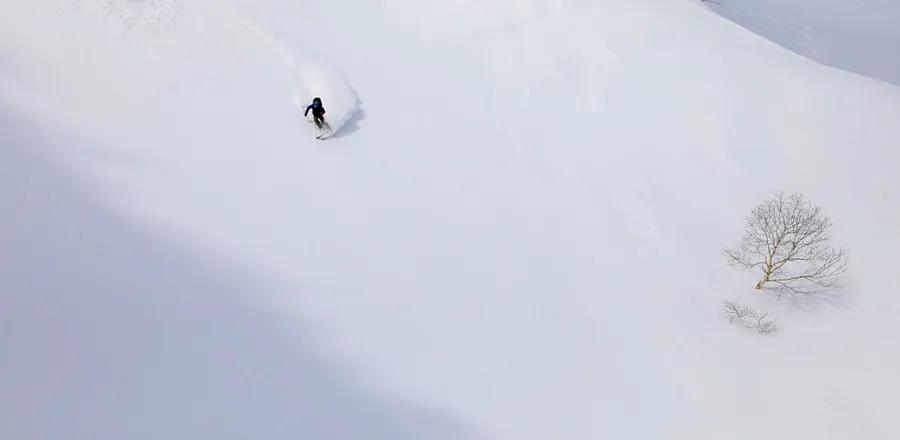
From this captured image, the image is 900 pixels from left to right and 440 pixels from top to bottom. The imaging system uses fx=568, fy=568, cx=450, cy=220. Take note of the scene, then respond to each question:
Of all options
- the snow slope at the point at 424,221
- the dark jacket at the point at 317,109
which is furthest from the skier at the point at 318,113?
the snow slope at the point at 424,221

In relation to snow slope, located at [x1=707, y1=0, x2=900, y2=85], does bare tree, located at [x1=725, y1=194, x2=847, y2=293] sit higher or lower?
lower

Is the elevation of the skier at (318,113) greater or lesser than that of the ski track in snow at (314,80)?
lesser

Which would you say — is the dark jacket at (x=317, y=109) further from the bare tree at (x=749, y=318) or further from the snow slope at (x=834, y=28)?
the snow slope at (x=834, y=28)

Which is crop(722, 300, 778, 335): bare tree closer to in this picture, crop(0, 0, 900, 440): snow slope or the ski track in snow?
crop(0, 0, 900, 440): snow slope

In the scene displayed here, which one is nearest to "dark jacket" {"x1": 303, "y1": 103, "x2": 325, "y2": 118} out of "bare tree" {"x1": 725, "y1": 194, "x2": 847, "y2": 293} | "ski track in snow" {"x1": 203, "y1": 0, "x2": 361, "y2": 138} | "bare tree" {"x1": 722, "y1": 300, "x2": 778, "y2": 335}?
"ski track in snow" {"x1": 203, "y1": 0, "x2": 361, "y2": 138}

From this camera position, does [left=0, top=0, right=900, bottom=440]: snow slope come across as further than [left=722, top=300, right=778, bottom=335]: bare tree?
No
